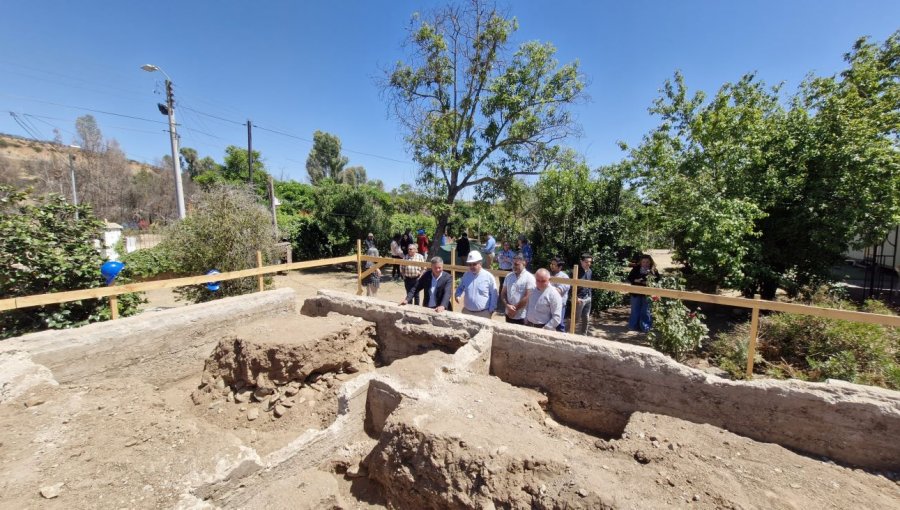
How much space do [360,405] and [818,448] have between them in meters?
4.38

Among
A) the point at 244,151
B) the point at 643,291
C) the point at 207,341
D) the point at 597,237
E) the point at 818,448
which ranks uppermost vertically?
the point at 244,151

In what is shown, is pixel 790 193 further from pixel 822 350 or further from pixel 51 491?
pixel 51 491

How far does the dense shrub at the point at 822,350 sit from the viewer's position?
16.0 ft

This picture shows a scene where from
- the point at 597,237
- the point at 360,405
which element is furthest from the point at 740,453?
the point at 597,237

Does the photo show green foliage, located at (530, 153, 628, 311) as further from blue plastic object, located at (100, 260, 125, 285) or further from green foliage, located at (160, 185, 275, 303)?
blue plastic object, located at (100, 260, 125, 285)

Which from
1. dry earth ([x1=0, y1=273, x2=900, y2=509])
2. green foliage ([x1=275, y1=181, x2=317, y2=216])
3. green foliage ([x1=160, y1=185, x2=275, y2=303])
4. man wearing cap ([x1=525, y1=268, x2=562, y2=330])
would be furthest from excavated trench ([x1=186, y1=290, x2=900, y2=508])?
green foliage ([x1=275, y1=181, x2=317, y2=216])

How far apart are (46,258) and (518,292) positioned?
641 centimetres

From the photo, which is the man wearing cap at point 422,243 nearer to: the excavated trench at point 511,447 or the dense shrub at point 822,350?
the excavated trench at point 511,447

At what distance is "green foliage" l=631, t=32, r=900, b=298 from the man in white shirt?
4.22m

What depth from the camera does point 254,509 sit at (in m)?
3.09

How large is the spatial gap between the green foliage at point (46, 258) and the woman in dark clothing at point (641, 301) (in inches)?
365

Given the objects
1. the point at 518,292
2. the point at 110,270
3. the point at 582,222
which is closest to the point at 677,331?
the point at 518,292

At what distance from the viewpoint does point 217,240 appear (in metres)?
8.73

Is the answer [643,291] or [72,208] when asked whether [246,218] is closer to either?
[72,208]
